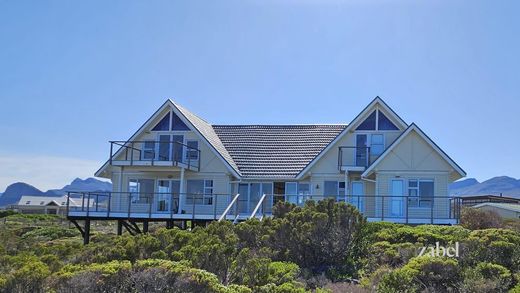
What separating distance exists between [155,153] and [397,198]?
39.3 feet

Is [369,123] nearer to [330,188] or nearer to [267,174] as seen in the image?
[330,188]

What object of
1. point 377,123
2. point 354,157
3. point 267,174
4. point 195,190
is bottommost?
point 195,190

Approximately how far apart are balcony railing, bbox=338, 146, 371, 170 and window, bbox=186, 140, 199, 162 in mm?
7165

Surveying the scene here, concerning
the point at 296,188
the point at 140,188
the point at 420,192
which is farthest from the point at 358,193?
the point at 140,188

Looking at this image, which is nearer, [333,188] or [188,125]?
[333,188]

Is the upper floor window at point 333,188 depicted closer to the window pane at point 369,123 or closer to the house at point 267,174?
the house at point 267,174

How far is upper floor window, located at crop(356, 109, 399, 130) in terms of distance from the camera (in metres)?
28.4

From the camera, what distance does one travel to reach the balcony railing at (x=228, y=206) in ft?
84.8

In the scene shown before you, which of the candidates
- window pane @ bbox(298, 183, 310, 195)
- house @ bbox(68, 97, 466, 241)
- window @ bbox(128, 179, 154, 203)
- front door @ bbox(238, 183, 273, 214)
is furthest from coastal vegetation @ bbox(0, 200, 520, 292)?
window @ bbox(128, 179, 154, 203)

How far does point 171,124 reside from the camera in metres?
30.3

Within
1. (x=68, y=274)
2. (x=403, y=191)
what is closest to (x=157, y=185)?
(x=403, y=191)

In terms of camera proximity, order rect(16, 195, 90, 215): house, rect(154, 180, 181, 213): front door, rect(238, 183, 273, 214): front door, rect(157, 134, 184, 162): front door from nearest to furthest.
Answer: rect(154, 180, 181, 213): front door
rect(157, 134, 184, 162): front door
rect(238, 183, 273, 214): front door
rect(16, 195, 90, 215): house

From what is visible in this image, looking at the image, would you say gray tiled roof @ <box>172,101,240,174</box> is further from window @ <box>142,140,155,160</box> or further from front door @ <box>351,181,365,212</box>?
front door @ <box>351,181,365,212</box>

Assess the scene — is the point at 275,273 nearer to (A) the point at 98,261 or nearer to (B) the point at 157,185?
(A) the point at 98,261
